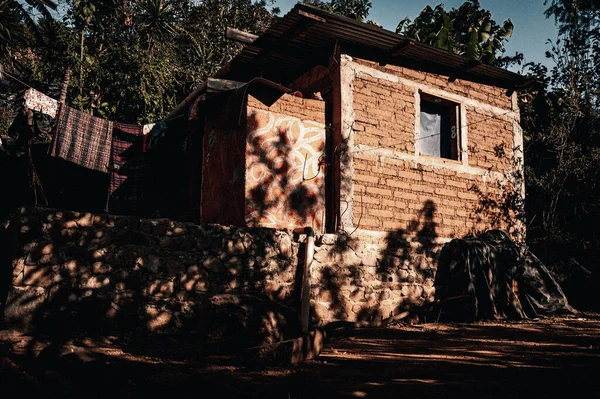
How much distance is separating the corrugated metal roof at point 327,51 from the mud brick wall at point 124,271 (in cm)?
328

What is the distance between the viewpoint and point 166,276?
5.92m

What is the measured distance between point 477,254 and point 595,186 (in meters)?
5.26

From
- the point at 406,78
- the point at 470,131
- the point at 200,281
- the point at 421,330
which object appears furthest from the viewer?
the point at 470,131

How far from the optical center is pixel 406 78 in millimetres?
8625

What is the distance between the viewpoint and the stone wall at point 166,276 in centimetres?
516

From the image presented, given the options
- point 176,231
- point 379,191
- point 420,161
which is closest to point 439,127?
point 420,161

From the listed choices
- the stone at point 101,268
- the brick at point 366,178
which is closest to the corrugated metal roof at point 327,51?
the brick at point 366,178

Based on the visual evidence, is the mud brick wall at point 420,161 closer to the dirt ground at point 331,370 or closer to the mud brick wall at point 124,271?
the mud brick wall at point 124,271

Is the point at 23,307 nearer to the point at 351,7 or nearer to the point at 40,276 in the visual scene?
the point at 40,276

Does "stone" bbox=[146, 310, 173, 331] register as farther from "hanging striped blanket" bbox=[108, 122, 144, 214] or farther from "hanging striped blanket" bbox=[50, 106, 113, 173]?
"hanging striped blanket" bbox=[50, 106, 113, 173]

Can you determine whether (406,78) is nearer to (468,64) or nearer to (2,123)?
(468,64)

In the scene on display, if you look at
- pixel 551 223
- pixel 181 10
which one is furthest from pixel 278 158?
pixel 181 10

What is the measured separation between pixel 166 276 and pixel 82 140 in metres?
3.66

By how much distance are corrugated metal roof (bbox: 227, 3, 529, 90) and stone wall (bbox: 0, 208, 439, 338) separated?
323cm
